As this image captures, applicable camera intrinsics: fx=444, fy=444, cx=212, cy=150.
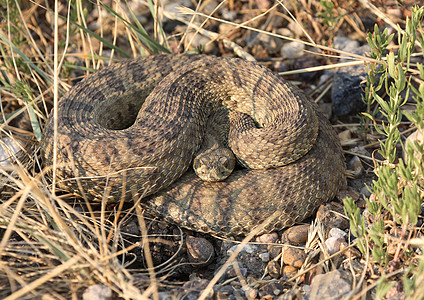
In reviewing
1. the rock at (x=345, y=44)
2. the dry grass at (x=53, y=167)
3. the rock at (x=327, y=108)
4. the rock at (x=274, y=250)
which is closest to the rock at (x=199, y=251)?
the dry grass at (x=53, y=167)

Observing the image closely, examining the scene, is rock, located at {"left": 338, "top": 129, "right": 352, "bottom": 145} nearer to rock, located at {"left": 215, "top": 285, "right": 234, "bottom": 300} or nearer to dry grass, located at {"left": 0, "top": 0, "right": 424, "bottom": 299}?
dry grass, located at {"left": 0, "top": 0, "right": 424, "bottom": 299}

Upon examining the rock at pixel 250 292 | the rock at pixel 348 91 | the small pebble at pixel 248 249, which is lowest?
the small pebble at pixel 248 249

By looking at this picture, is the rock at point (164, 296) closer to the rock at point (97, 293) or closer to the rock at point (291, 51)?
the rock at point (97, 293)

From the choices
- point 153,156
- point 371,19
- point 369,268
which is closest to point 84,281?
point 153,156

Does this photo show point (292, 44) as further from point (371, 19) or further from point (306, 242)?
point (306, 242)

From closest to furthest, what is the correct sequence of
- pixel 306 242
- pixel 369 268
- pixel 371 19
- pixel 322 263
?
pixel 369 268, pixel 322 263, pixel 306 242, pixel 371 19

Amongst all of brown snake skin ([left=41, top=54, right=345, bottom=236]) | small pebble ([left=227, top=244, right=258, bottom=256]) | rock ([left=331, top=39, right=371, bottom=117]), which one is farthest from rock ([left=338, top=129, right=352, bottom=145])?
small pebble ([left=227, top=244, right=258, bottom=256])

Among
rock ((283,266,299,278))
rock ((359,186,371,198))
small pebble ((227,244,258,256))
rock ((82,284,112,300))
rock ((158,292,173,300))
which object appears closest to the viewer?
rock ((82,284,112,300))
